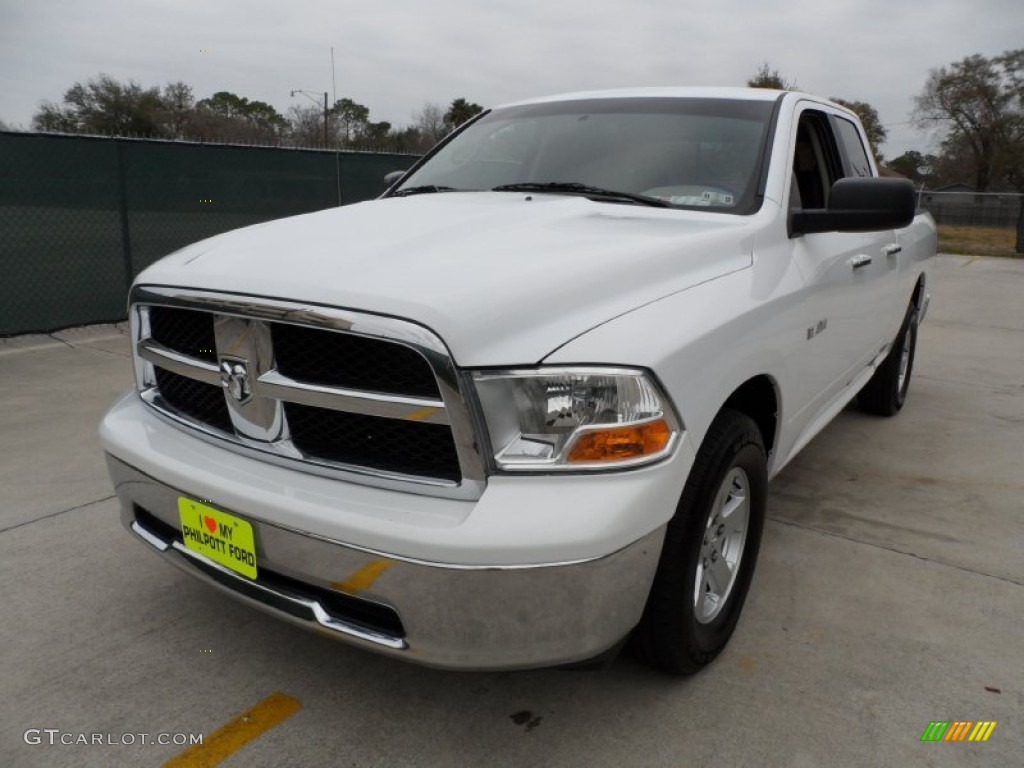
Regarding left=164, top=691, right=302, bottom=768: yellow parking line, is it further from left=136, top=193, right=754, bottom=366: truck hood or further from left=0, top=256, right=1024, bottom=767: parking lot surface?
left=136, top=193, right=754, bottom=366: truck hood

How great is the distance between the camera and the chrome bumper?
1755mm

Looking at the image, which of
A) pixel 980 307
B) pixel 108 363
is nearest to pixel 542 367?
pixel 108 363

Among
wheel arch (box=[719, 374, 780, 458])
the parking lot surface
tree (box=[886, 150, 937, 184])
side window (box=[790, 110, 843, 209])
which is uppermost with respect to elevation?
tree (box=[886, 150, 937, 184])

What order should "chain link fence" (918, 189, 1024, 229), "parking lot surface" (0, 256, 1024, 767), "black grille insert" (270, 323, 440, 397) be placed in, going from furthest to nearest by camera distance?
"chain link fence" (918, 189, 1024, 229), "parking lot surface" (0, 256, 1024, 767), "black grille insert" (270, 323, 440, 397)

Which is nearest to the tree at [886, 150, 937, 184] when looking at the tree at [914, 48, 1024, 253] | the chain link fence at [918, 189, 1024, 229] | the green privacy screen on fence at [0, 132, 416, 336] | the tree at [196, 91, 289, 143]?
the tree at [914, 48, 1024, 253]

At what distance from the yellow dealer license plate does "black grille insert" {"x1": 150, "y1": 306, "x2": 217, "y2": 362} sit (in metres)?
0.41

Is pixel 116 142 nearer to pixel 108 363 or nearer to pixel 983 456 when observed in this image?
pixel 108 363

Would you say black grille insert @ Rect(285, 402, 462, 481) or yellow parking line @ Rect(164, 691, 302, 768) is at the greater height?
black grille insert @ Rect(285, 402, 462, 481)

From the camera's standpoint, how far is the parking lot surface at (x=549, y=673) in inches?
84.6

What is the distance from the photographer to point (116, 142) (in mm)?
7449

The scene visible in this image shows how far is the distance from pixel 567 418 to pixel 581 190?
4.81 feet

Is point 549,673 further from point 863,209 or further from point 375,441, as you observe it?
point 863,209

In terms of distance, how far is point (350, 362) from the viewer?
6.36ft

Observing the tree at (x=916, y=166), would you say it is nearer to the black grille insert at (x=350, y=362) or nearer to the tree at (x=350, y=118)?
the tree at (x=350, y=118)
